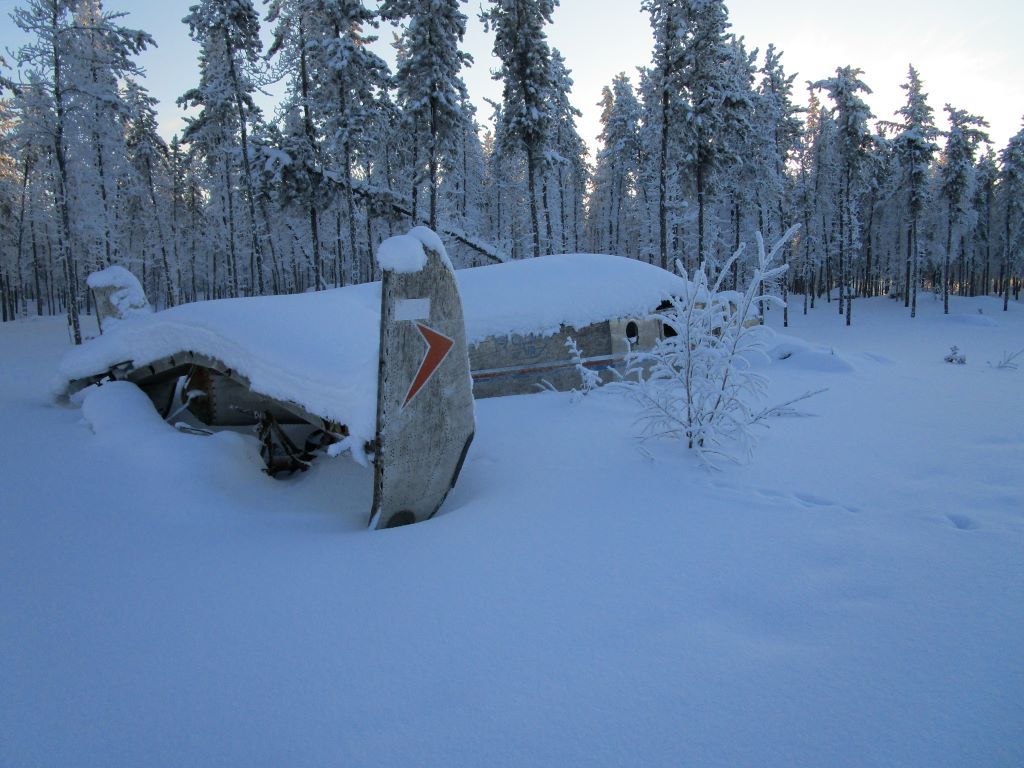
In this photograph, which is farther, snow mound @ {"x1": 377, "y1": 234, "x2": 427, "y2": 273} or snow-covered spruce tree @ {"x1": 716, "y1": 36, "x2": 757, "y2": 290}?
snow-covered spruce tree @ {"x1": 716, "y1": 36, "x2": 757, "y2": 290}

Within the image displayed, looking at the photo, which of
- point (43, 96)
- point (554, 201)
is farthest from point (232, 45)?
point (554, 201)

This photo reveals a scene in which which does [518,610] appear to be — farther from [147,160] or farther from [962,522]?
[147,160]

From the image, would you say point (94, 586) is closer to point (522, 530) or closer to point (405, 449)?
point (405, 449)

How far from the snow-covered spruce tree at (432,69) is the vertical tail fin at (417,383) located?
15.1m

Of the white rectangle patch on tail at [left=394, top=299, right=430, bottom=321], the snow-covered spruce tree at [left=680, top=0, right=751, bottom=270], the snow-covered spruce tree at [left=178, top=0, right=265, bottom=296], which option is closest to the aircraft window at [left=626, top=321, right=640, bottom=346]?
the white rectangle patch on tail at [left=394, top=299, right=430, bottom=321]

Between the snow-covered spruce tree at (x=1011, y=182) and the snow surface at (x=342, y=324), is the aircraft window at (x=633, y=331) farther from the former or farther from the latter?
the snow-covered spruce tree at (x=1011, y=182)

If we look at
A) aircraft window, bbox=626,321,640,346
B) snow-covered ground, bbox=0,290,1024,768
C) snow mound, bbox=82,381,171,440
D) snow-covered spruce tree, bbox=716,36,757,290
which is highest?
snow-covered spruce tree, bbox=716,36,757,290

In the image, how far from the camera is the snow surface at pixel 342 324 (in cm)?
411

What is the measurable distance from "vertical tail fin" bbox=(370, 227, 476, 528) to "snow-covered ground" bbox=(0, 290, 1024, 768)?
30 cm

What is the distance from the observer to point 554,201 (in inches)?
1309

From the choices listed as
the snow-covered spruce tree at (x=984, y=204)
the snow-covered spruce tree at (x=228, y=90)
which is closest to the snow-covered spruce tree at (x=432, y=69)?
the snow-covered spruce tree at (x=228, y=90)

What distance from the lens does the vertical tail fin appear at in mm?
3834

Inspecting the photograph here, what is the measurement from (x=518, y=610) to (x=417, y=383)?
77.3 inches

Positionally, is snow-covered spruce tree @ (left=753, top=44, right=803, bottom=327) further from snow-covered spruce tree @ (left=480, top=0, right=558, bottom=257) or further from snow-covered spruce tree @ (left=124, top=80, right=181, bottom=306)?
snow-covered spruce tree @ (left=124, top=80, right=181, bottom=306)
